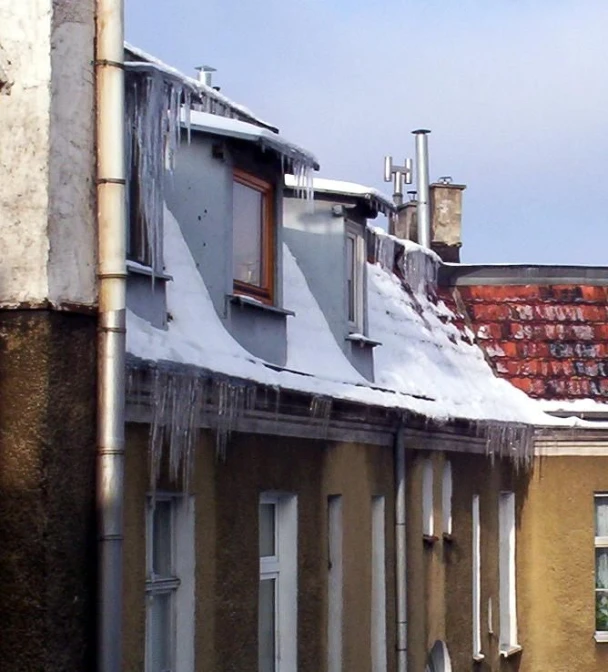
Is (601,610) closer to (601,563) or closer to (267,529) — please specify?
(601,563)

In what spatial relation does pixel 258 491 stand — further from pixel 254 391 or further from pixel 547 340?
pixel 547 340

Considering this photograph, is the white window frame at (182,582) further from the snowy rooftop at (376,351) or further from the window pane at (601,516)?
the window pane at (601,516)

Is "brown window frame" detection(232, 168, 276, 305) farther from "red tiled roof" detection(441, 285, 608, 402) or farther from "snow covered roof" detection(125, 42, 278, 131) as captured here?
"red tiled roof" detection(441, 285, 608, 402)

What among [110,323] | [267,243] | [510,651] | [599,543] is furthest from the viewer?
[599,543]

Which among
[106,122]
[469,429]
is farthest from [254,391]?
[469,429]

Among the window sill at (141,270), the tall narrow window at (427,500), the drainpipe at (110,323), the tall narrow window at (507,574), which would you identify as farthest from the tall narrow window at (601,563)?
the drainpipe at (110,323)

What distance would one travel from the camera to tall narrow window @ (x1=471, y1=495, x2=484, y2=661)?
20.9 meters

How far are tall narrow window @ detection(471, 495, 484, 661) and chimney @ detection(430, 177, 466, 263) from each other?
23.5 feet

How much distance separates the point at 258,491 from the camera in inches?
525

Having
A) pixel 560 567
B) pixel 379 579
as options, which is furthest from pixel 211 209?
pixel 560 567

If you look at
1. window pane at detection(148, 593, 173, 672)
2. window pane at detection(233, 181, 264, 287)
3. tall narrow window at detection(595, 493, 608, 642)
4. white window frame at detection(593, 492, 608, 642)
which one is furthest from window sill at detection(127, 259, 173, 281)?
tall narrow window at detection(595, 493, 608, 642)

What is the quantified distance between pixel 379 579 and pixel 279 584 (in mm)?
3073

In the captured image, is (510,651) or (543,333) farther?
(543,333)

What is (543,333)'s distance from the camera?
2384 centimetres
